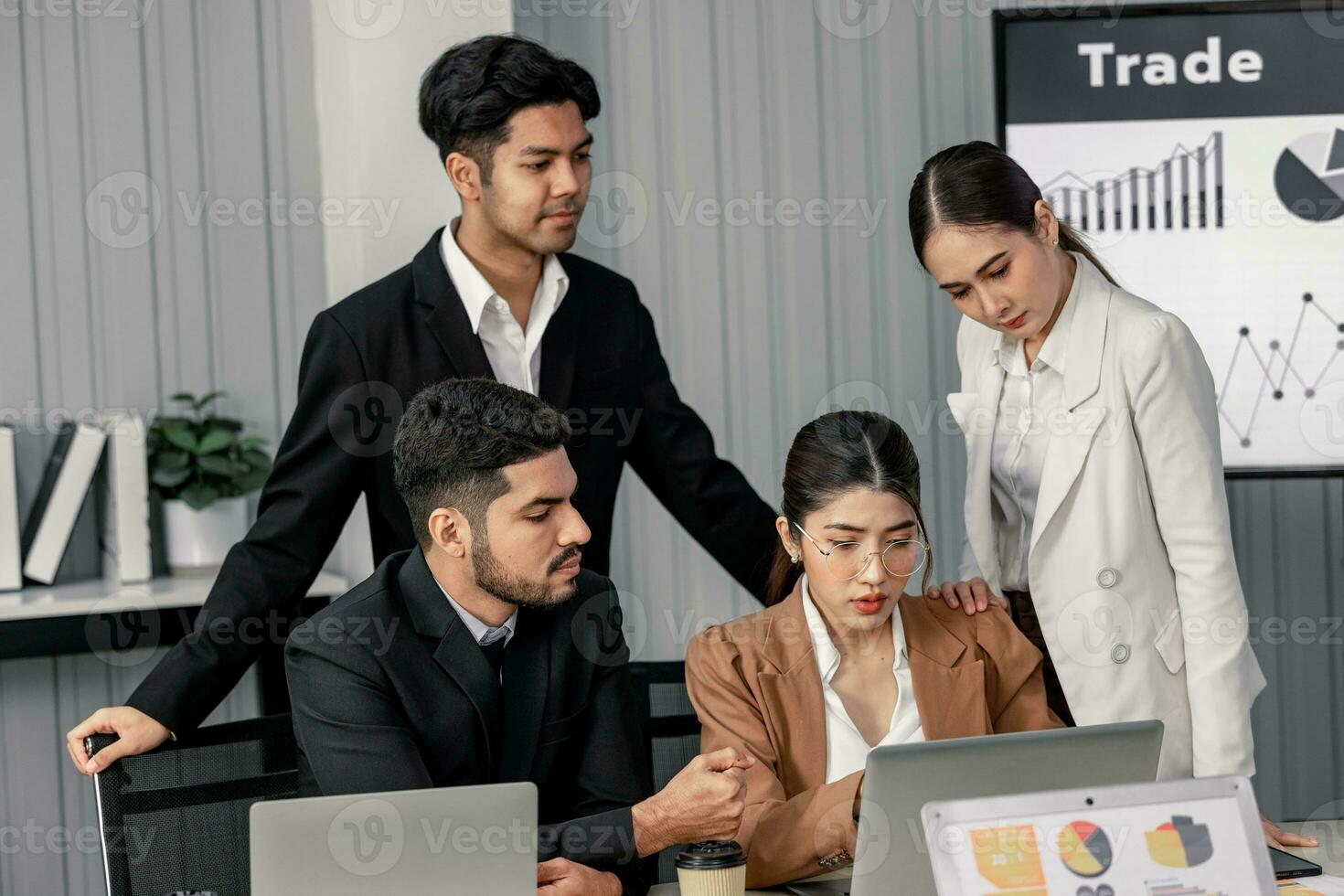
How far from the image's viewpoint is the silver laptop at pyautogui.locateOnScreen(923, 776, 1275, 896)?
1307 millimetres

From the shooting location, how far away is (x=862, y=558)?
201 cm

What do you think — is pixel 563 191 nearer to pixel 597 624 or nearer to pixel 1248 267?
pixel 597 624

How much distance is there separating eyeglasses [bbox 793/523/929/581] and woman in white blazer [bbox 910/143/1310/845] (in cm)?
14

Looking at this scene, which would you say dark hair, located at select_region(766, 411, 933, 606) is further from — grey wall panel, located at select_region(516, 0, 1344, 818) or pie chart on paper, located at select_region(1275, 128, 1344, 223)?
pie chart on paper, located at select_region(1275, 128, 1344, 223)

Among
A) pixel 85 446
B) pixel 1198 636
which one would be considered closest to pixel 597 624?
pixel 1198 636

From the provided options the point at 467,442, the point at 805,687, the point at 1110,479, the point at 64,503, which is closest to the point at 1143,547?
the point at 1110,479

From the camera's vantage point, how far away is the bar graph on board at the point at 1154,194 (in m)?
2.84

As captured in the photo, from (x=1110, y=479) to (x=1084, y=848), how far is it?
32.5 inches

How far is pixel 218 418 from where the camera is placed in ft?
9.93

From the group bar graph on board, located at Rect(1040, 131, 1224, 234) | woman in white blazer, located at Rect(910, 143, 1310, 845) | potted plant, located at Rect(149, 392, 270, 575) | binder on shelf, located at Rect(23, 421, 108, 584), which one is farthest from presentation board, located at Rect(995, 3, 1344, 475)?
binder on shelf, located at Rect(23, 421, 108, 584)

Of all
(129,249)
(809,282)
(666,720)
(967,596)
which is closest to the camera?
(967,596)

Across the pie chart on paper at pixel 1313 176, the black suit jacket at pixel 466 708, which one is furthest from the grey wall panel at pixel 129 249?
the pie chart on paper at pixel 1313 176

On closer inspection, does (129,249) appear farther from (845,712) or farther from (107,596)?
(845,712)

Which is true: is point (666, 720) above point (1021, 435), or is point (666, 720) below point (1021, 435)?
below
